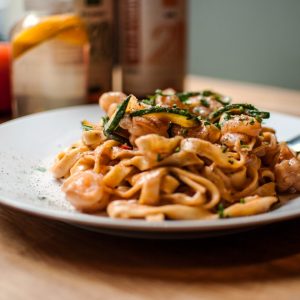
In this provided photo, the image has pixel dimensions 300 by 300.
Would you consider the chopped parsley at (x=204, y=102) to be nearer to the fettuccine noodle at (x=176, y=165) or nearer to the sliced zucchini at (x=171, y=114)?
the fettuccine noodle at (x=176, y=165)

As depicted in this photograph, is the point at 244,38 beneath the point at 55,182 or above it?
beneath

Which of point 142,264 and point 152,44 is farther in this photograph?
point 152,44

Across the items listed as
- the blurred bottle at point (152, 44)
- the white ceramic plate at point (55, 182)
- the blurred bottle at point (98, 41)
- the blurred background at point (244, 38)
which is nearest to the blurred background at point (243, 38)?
the blurred background at point (244, 38)

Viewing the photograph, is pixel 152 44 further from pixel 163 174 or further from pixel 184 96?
pixel 163 174

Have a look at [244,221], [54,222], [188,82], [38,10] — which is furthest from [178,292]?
[188,82]

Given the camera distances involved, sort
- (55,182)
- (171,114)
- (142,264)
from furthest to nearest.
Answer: (55,182)
(171,114)
(142,264)

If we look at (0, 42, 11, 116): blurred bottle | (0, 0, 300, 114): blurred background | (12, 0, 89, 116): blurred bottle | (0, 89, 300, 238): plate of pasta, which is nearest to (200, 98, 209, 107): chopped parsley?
(0, 89, 300, 238): plate of pasta

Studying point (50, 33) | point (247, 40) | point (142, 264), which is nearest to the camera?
point (142, 264)

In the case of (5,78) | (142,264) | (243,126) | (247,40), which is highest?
(243,126)

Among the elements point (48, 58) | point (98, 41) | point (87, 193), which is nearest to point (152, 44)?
point (98, 41)
